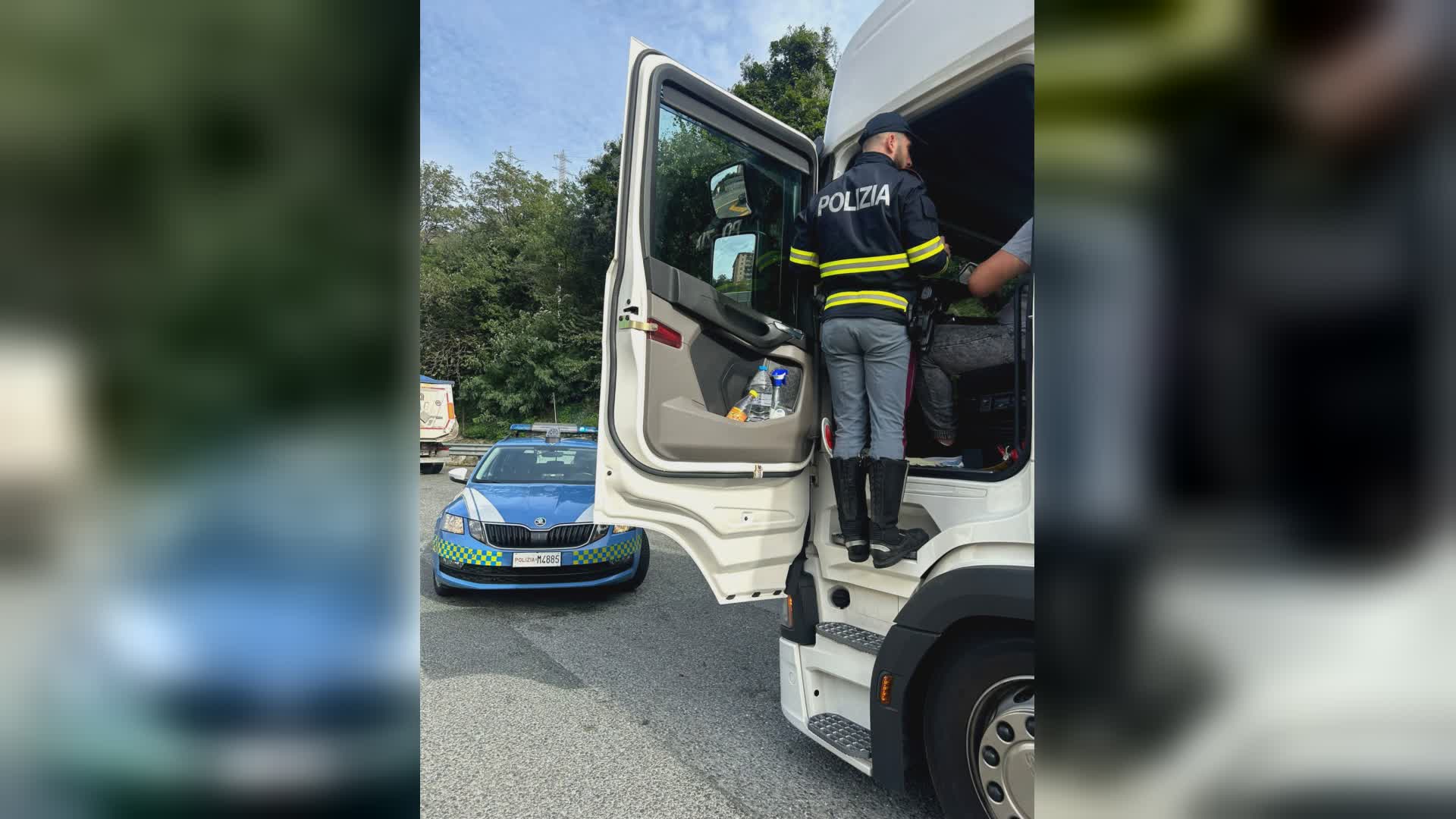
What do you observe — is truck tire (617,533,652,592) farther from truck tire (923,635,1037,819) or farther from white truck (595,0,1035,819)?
truck tire (923,635,1037,819)

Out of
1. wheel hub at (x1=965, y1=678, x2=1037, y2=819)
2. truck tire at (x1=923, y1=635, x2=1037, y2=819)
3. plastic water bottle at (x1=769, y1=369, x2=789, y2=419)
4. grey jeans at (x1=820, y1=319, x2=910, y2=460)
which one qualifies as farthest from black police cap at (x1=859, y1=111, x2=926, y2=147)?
wheel hub at (x1=965, y1=678, x2=1037, y2=819)

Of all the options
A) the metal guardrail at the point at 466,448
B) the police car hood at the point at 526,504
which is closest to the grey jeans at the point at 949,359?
the police car hood at the point at 526,504

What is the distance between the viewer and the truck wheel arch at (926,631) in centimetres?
196

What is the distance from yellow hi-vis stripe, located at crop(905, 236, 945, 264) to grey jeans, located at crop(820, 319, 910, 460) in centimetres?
24

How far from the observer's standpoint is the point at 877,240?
2.53m

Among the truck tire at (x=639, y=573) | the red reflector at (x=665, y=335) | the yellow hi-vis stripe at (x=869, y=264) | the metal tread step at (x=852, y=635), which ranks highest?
the yellow hi-vis stripe at (x=869, y=264)

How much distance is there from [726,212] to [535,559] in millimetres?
3576

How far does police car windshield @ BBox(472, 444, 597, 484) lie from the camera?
255 inches

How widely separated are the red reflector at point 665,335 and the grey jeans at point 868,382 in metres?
0.55

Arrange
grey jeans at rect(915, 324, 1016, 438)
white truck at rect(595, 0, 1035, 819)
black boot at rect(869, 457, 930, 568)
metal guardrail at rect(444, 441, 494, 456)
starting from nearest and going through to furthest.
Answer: white truck at rect(595, 0, 1035, 819) → black boot at rect(869, 457, 930, 568) → grey jeans at rect(915, 324, 1016, 438) → metal guardrail at rect(444, 441, 494, 456)

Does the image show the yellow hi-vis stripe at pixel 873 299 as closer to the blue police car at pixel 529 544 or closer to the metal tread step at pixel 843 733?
the metal tread step at pixel 843 733

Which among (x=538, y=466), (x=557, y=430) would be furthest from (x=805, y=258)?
(x=557, y=430)
